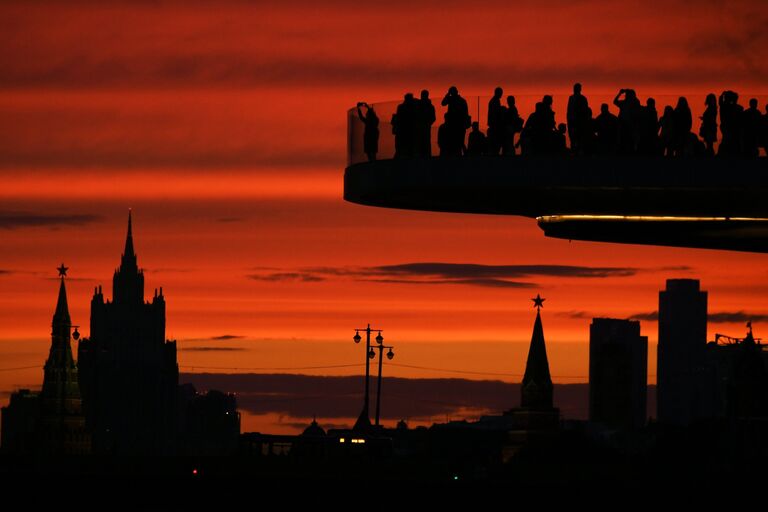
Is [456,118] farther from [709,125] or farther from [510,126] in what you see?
[709,125]

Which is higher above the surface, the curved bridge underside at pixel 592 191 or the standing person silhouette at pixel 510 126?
the standing person silhouette at pixel 510 126

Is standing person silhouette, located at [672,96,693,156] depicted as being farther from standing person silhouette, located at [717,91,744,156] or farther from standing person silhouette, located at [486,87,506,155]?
standing person silhouette, located at [486,87,506,155]

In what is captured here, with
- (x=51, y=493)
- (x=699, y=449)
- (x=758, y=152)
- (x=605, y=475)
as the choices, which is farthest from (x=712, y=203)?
(x=699, y=449)

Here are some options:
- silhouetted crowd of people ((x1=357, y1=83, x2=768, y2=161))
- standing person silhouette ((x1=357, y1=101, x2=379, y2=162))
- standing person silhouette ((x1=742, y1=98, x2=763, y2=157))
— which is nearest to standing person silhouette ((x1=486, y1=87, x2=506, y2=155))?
silhouetted crowd of people ((x1=357, y1=83, x2=768, y2=161))

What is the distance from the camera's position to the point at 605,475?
12275 centimetres

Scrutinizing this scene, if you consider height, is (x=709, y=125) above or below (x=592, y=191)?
above

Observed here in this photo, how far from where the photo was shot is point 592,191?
5878cm

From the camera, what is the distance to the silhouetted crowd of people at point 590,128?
55506 millimetres

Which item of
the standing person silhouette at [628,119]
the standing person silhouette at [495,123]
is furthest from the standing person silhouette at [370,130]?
the standing person silhouette at [628,119]

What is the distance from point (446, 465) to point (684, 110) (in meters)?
77.0

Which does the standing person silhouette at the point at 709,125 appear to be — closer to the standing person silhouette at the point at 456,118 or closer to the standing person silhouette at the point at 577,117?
the standing person silhouette at the point at 577,117

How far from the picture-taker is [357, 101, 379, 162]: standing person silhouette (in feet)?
194

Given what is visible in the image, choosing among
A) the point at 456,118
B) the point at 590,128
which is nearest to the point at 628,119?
the point at 590,128

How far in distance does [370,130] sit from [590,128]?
21.1 feet
